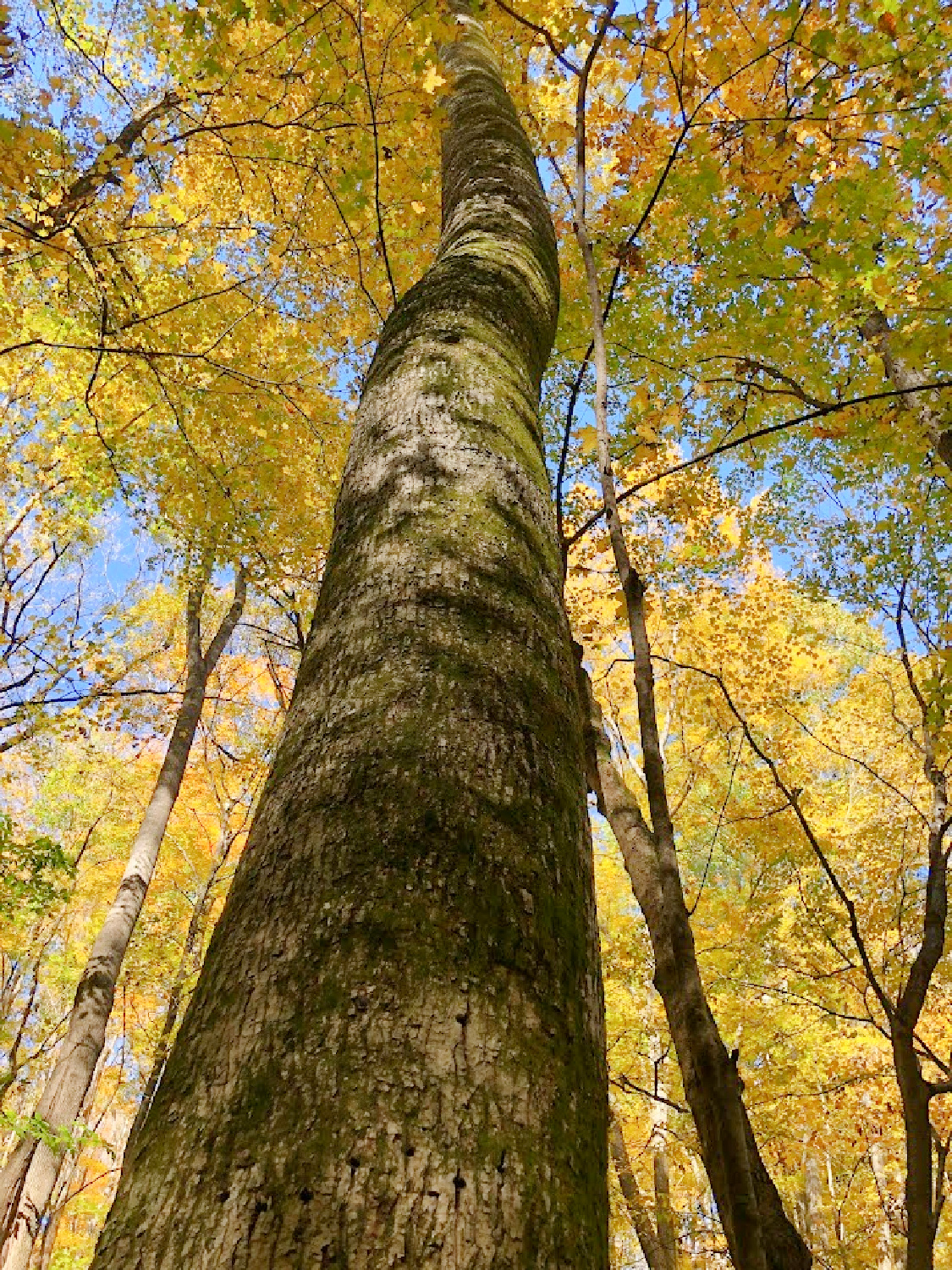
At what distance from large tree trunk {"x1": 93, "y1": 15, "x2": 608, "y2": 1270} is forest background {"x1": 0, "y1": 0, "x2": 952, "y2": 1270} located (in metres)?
0.93

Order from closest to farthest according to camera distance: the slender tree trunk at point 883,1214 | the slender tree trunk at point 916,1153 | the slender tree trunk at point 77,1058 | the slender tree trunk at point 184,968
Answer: the slender tree trunk at point 916,1153, the slender tree trunk at point 77,1058, the slender tree trunk at point 184,968, the slender tree trunk at point 883,1214

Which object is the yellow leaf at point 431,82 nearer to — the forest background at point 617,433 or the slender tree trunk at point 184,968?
the forest background at point 617,433

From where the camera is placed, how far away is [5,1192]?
19.6 feet

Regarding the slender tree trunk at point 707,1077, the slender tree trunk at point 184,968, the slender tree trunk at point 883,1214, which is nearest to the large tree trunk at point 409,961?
the slender tree trunk at point 707,1077

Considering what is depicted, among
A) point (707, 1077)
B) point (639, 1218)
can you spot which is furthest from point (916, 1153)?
point (639, 1218)

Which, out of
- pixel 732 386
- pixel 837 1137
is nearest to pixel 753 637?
pixel 732 386

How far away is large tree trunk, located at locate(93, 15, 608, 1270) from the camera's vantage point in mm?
493

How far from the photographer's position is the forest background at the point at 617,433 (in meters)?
4.25

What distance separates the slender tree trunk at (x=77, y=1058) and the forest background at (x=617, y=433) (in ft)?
0.97

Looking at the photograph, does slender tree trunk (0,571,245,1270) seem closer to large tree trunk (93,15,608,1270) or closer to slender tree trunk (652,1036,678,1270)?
slender tree trunk (652,1036,678,1270)

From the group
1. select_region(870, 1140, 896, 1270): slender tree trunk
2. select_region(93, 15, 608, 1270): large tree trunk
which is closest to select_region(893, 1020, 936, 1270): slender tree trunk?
select_region(93, 15, 608, 1270): large tree trunk

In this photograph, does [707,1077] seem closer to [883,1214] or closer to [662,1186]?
[662,1186]

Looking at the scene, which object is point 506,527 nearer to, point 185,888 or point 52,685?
point 52,685

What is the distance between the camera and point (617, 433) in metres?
7.21
